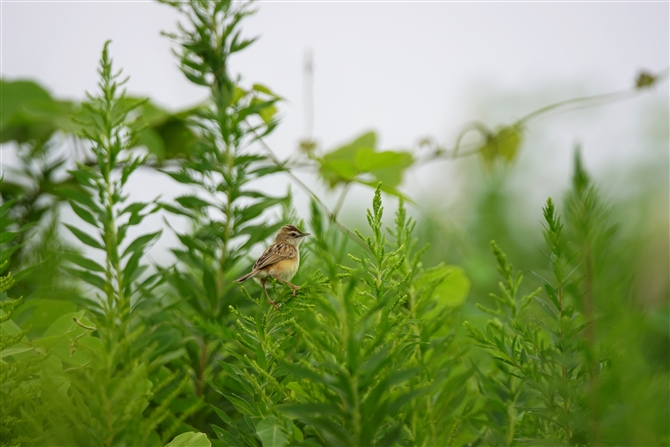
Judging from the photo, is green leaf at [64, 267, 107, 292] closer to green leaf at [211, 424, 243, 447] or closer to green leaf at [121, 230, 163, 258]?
green leaf at [121, 230, 163, 258]

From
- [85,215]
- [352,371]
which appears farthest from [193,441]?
[85,215]

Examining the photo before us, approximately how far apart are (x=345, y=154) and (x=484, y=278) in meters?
0.35

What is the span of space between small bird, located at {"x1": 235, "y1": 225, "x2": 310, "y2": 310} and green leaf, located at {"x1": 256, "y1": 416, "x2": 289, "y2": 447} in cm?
19

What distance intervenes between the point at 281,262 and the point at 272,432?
362 millimetres

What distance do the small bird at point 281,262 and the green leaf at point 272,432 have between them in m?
0.19

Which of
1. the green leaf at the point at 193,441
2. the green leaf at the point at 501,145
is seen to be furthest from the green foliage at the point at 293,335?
the green leaf at the point at 501,145

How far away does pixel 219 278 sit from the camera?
57cm

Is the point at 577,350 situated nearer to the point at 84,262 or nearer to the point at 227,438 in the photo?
the point at 227,438

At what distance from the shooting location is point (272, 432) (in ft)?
1.10

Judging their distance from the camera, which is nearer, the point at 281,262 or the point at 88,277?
the point at 88,277

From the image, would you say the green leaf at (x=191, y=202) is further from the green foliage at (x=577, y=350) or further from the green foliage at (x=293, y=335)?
the green foliage at (x=577, y=350)

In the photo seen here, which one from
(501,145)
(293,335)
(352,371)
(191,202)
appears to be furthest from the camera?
(501,145)

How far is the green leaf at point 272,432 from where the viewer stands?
0.33 m

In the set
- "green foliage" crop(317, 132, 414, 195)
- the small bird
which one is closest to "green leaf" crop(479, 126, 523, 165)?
"green foliage" crop(317, 132, 414, 195)
